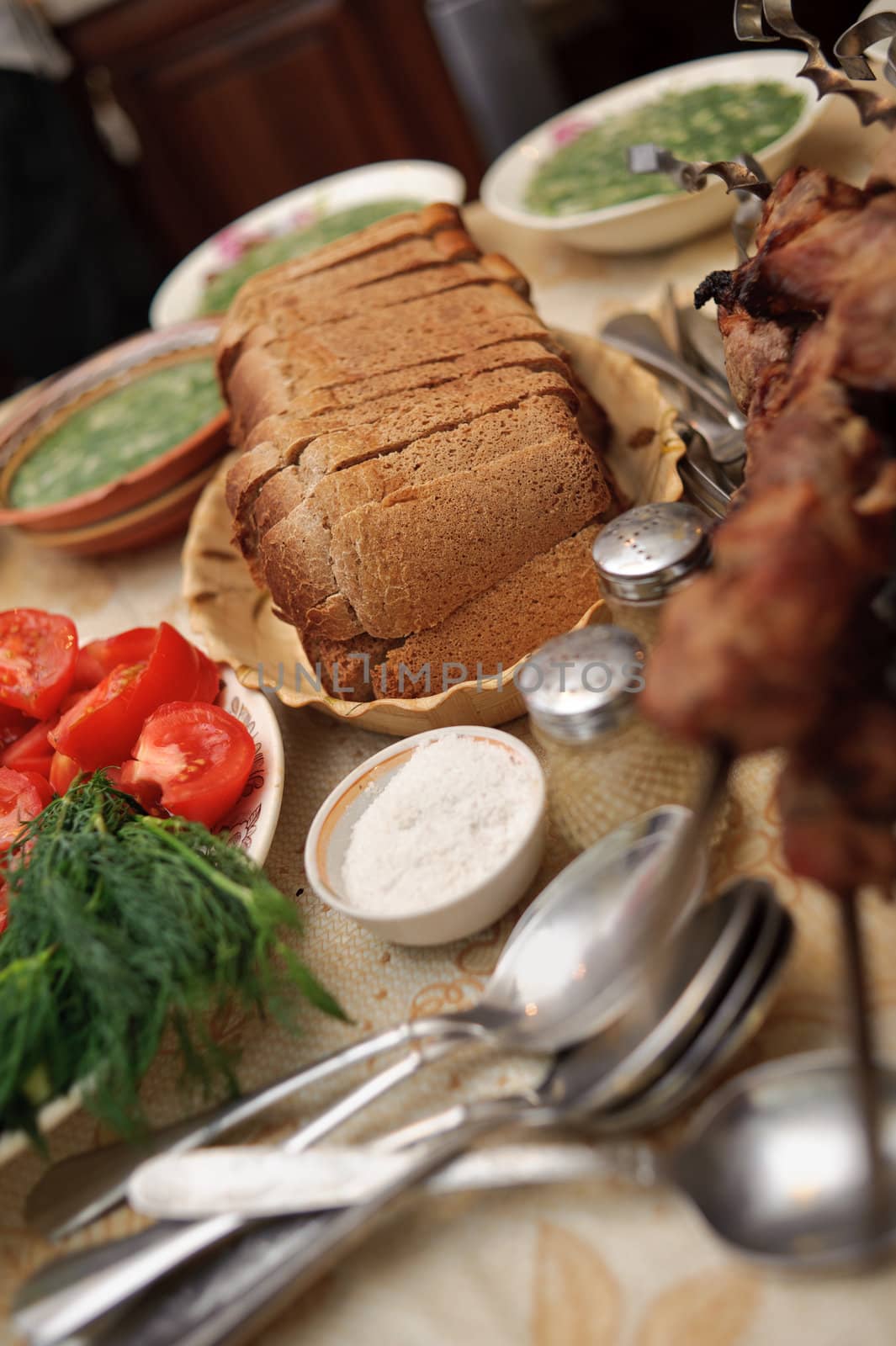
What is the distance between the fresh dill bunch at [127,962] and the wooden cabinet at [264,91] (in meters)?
4.54

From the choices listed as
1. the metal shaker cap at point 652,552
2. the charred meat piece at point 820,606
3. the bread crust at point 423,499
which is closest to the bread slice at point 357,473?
the bread crust at point 423,499

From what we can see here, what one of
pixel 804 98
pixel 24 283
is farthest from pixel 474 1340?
pixel 24 283

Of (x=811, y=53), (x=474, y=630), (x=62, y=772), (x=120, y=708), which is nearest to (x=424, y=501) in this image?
(x=474, y=630)

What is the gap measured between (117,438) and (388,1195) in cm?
196

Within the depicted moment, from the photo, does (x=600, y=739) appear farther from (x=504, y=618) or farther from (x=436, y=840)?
(x=504, y=618)

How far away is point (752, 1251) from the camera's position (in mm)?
840

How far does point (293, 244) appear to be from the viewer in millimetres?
3006

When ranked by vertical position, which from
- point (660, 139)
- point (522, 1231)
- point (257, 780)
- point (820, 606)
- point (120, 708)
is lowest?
point (522, 1231)

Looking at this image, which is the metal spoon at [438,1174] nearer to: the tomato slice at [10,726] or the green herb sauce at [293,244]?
the tomato slice at [10,726]

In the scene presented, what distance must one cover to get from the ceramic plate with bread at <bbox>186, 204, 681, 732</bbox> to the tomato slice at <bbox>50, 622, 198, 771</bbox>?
0.10 m

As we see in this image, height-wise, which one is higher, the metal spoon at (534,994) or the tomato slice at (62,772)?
the tomato slice at (62,772)

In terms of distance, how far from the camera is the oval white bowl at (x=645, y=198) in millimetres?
2180

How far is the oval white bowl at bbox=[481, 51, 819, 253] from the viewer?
7.15 feet

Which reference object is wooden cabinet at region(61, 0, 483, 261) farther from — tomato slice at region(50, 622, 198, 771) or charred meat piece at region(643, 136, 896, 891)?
charred meat piece at region(643, 136, 896, 891)
